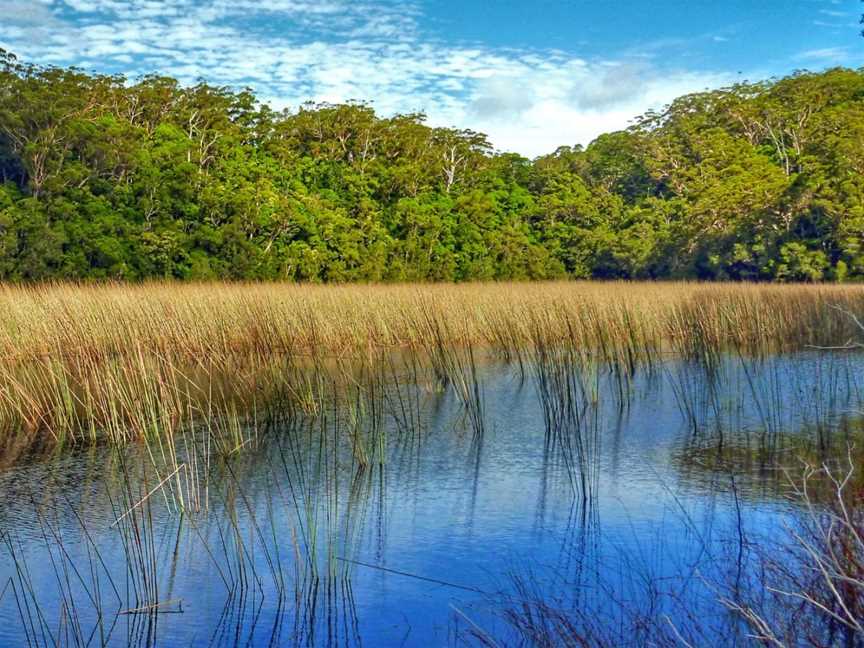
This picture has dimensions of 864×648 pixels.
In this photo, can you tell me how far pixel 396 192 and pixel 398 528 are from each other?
1975 centimetres

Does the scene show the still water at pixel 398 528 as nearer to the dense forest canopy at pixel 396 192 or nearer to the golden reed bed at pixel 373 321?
the golden reed bed at pixel 373 321

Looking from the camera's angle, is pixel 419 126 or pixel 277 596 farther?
pixel 419 126

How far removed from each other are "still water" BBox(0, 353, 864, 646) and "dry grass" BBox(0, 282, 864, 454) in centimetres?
104

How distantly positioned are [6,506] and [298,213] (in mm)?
15736

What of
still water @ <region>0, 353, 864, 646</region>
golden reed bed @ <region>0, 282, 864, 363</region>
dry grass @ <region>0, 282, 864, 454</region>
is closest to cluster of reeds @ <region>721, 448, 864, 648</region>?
still water @ <region>0, 353, 864, 646</region>

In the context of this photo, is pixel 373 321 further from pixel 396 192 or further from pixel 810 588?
pixel 396 192

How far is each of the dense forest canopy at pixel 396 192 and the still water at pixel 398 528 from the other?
11635 millimetres

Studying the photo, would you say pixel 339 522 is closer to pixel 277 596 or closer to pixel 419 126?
pixel 277 596

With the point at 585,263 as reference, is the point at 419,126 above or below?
above

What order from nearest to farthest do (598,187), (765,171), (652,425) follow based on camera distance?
(652,425), (765,171), (598,187)

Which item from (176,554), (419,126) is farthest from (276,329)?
(419,126)

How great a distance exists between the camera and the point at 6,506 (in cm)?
381

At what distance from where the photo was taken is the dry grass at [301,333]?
6.10 meters

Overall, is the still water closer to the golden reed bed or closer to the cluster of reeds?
the cluster of reeds
